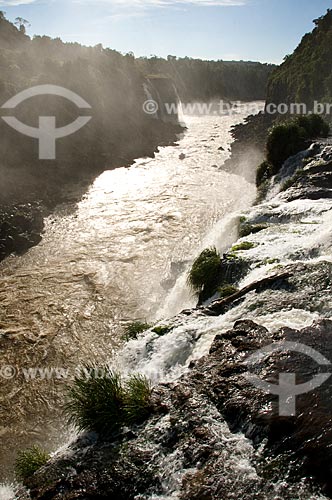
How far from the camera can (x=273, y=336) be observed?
29.5 ft

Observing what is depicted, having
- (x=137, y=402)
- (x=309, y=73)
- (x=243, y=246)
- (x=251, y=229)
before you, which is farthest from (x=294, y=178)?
(x=309, y=73)

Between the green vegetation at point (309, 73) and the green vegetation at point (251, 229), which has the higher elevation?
the green vegetation at point (309, 73)

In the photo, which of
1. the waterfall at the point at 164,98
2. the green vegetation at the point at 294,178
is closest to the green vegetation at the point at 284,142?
the green vegetation at the point at 294,178

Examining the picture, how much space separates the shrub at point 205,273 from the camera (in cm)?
1424

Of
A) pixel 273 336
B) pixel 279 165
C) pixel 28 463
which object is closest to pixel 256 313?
pixel 273 336

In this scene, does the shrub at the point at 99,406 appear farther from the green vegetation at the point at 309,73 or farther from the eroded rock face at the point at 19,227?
the green vegetation at the point at 309,73

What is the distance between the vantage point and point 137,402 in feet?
28.2

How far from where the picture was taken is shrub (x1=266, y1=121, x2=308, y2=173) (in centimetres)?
2712

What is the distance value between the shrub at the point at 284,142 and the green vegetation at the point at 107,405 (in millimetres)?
22187

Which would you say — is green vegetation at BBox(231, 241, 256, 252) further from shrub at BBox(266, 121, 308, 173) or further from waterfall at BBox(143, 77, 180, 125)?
waterfall at BBox(143, 77, 180, 125)

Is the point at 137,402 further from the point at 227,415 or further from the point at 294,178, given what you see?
the point at 294,178

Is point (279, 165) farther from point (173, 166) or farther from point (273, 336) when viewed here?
point (273, 336)

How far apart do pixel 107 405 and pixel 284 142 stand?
23.4 m

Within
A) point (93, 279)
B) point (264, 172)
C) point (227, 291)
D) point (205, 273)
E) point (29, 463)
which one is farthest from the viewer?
point (264, 172)
